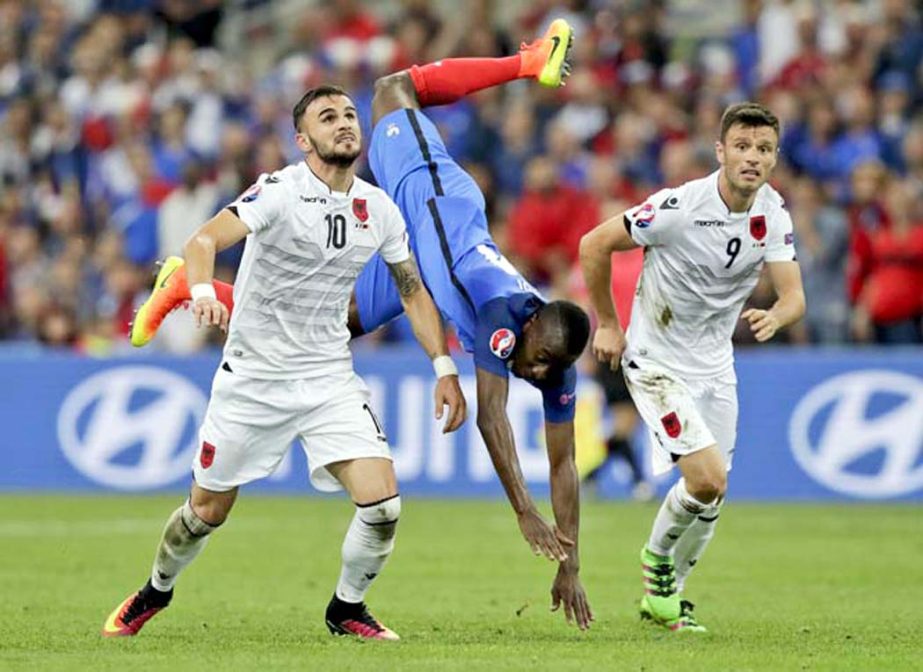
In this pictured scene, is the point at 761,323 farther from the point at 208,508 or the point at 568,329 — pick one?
the point at 208,508

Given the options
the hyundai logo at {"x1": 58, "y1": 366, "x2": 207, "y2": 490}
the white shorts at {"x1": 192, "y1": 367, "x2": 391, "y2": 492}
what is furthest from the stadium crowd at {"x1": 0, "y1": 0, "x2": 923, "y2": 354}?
the white shorts at {"x1": 192, "y1": 367, "x2": 391, "y2": 492}

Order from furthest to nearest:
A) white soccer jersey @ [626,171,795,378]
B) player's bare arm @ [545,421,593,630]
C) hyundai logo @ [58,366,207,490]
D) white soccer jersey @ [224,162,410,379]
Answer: hyundai logo @ [58,366,207,490]
white soccer jersey @ [626,171,795,378]
player's bare arm @ [545,421,593,630]
white soccer jersey @ [224,162,410,379]

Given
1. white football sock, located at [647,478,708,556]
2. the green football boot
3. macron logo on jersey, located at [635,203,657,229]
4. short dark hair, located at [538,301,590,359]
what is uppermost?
macron logo on jersey, located at [635,203,657,229]

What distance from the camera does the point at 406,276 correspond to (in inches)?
420

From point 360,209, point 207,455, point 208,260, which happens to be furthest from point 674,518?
point 208,260

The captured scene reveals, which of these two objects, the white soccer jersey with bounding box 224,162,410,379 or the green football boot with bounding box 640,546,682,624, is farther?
the green football boot with bounding box 640,546,682,624

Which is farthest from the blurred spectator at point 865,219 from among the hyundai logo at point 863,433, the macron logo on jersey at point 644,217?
the macron logo on jersey at point 644,217

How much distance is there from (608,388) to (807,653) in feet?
32.4

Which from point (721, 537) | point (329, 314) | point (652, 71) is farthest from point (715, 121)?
point (329, 314)

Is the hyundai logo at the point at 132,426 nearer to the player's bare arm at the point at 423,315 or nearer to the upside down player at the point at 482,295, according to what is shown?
the upside down player at the point at 482,295

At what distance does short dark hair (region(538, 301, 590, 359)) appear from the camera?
1038 centimetres

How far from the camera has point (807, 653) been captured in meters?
9.92

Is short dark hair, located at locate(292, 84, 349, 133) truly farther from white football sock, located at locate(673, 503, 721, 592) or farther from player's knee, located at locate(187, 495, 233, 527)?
white football sock, located at locate(673, 503, 721, 592)

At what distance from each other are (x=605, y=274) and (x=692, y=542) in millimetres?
1599
